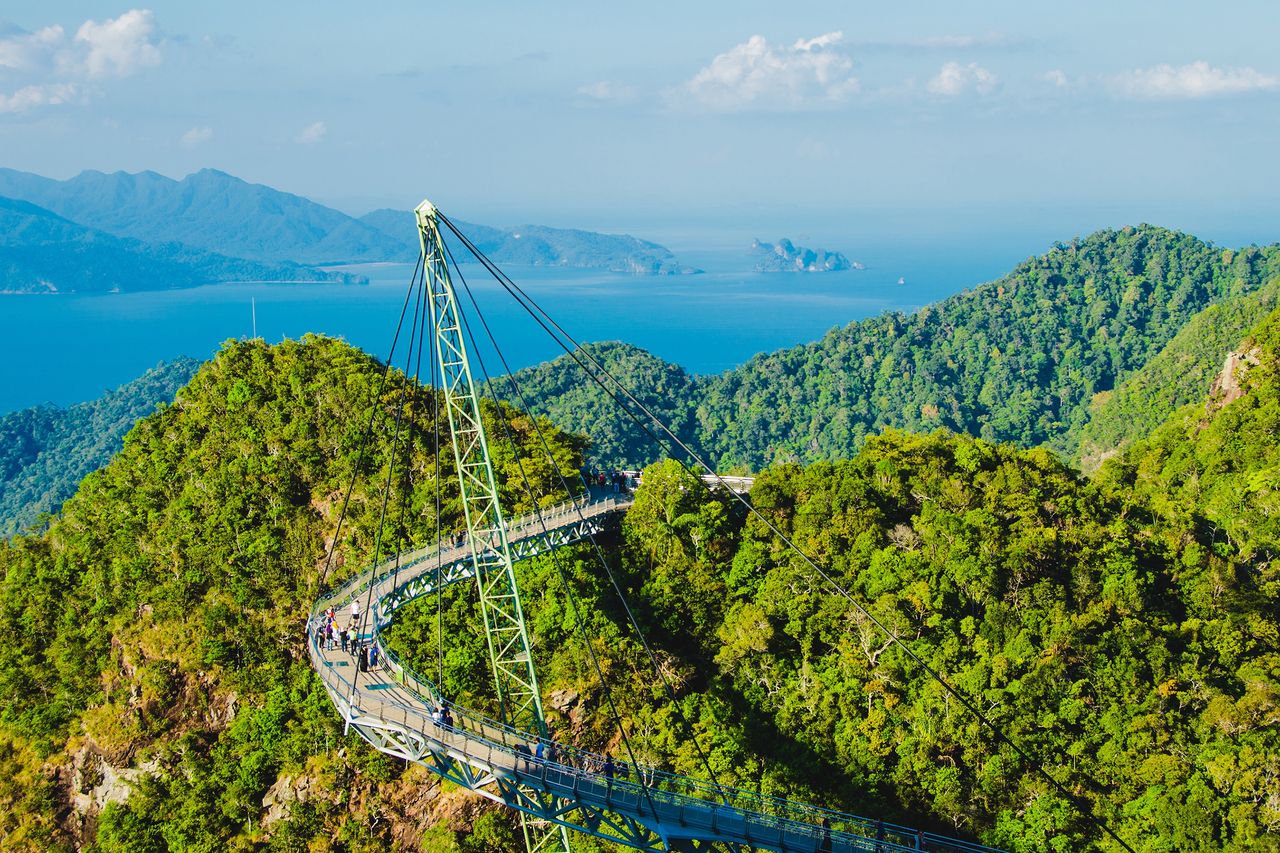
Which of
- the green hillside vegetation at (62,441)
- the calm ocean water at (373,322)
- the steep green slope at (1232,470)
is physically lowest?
the green hillside vegetation at (62,441)

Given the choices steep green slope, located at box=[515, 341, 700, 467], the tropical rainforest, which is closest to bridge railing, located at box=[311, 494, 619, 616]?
the tropical rainforest

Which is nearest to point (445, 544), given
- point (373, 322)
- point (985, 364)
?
point (985, 364)

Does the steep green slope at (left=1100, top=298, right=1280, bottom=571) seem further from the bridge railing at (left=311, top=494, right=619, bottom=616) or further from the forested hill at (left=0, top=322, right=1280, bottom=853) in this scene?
the bridge railing at (left=311, top=494, right=619, bottom=616)

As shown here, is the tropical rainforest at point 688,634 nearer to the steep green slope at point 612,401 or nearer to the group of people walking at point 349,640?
the group of people walking at point 349,640

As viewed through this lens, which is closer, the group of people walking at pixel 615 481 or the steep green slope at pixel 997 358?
the group of people walking at pixel 615 481

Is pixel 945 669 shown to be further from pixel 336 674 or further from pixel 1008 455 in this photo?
pixel 336 674

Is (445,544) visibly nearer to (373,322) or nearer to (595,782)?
(595,782)

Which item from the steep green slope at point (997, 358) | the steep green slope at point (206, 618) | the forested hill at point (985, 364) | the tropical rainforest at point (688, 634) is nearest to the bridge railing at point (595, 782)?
the tropical rainforest at point (688, 634)

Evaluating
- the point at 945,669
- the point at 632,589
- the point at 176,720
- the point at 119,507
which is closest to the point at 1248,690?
the point at 945,669
